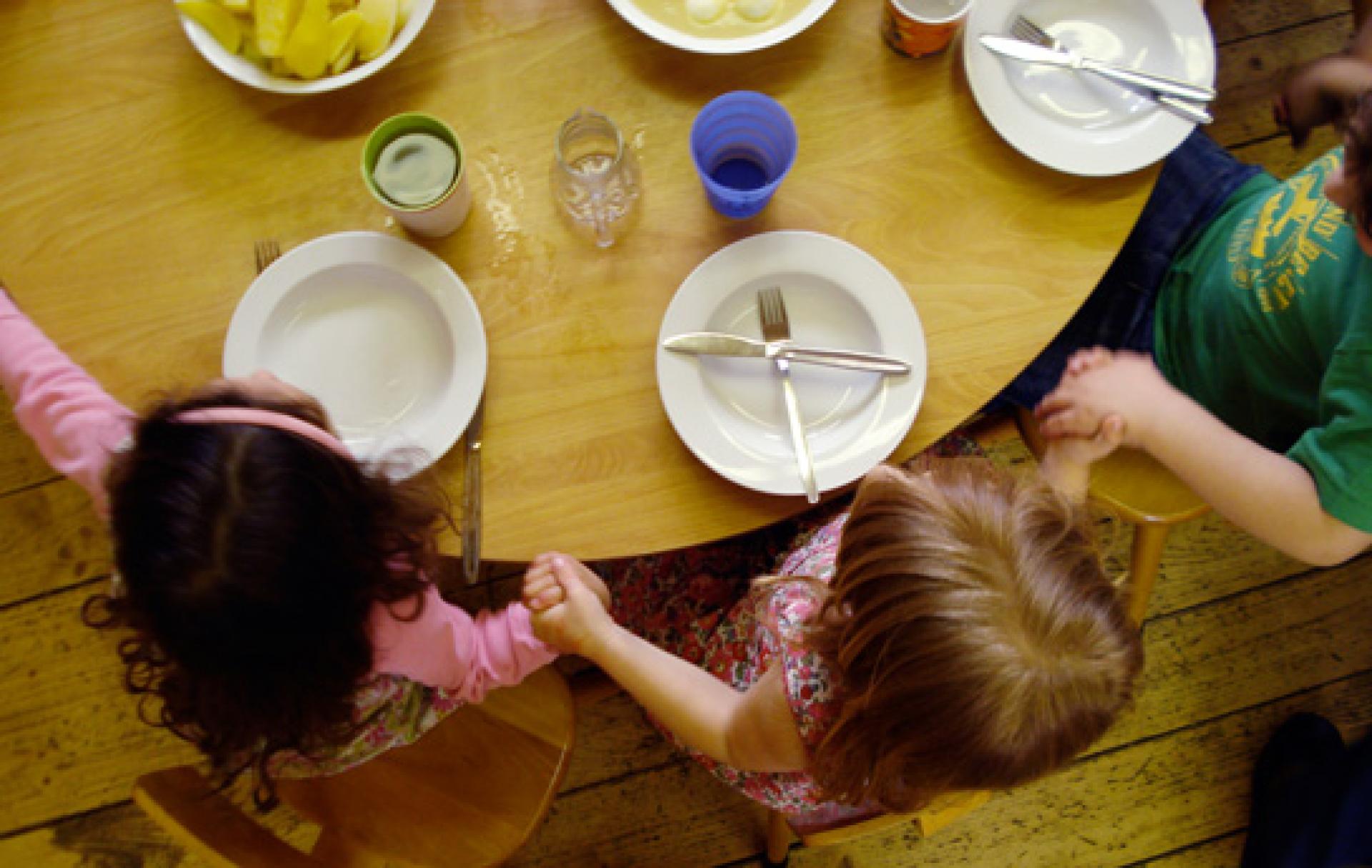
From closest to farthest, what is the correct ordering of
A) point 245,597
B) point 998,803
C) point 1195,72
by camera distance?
point 245,597, point 1195,72, point 998,803

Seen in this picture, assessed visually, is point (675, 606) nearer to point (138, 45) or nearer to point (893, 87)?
point (893, 87)

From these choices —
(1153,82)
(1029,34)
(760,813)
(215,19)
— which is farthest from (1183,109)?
(760,813)

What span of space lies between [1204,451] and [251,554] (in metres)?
0.96

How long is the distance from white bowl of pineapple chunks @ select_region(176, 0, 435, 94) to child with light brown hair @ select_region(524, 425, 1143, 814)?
0.58 metres

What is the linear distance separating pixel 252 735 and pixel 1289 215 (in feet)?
4.12

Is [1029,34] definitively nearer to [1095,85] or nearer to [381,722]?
[1095,85]

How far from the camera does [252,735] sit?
0.93m

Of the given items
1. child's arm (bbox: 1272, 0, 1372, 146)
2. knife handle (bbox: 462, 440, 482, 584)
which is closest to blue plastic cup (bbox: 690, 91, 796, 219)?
knife handle (bbox: 462, 440, 482, 584)

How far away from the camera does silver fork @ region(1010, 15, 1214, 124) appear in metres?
1.00

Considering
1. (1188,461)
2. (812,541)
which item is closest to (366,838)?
(812,541)

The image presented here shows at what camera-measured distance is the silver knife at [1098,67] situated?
3.31 feet

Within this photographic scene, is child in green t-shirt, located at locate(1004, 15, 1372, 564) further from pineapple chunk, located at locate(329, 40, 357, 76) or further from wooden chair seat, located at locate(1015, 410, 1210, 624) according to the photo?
pineapple chunk, located at locate(329, 40, 357, 76)

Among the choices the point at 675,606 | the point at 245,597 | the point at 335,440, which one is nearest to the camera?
the point at 245,597

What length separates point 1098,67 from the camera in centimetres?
102
